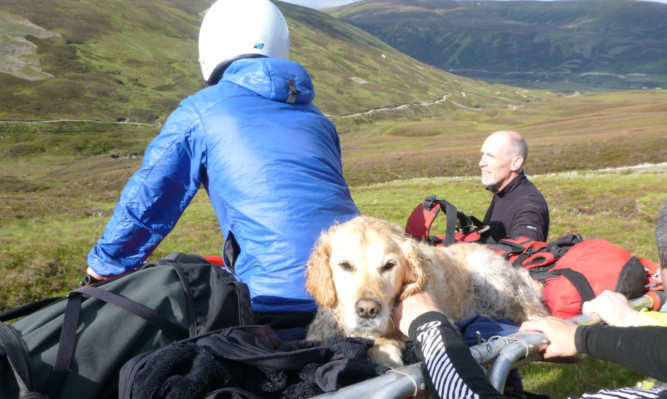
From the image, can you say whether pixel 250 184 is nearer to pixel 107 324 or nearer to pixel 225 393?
pixel 107 324

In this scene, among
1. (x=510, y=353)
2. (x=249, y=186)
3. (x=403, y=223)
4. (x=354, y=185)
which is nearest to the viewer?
(x=510, y=353)

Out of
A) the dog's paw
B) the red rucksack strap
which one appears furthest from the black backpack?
the red rucksack strap

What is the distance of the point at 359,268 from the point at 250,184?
4.69ft

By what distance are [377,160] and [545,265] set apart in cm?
5495

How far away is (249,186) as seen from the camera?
461cm

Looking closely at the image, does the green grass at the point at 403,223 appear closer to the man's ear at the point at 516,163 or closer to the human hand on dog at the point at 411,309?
the man's ear at the point at 516,163

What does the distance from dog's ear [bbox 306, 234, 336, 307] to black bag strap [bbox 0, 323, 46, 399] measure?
2.29m

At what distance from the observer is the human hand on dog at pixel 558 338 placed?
3852 mm

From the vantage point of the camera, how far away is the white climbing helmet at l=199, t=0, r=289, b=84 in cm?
575

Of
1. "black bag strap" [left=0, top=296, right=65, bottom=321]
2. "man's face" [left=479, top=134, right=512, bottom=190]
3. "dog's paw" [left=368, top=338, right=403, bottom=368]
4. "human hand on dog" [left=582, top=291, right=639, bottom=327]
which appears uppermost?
"man's face" [left=479, top=134, right=512, bottom=190]

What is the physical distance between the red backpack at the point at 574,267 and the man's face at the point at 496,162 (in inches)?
80.0

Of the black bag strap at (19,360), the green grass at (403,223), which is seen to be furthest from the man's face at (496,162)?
the black bag strap at (19,360)

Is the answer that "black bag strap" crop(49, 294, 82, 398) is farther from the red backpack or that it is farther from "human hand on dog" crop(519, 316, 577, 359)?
the red backpack

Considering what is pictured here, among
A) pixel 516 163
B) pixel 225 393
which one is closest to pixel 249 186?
pixel 225 393
